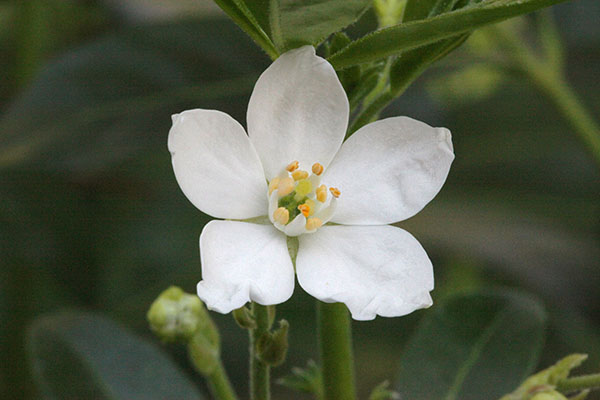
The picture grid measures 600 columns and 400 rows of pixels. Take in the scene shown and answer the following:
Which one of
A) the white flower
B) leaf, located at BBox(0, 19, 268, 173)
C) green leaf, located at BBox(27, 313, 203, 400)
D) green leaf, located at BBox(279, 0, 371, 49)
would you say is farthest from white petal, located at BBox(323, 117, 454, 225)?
leaf, located at BBox(0, 19, 268, 173)

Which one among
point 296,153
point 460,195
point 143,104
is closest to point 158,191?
point 143,104

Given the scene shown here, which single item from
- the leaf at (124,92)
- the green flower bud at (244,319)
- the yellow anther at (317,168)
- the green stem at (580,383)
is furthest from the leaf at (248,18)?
the leaf at (124,92)

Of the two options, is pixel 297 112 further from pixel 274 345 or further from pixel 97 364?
pixel 97 364

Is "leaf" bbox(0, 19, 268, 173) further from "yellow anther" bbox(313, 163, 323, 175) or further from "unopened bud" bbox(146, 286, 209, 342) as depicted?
"yellow anther" bbox(313, 163, 323, 175)

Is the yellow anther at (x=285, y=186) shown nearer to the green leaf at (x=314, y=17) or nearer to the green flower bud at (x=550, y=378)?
the green leaf at (x=314, y=17)

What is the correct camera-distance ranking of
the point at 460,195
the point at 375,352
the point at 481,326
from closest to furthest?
the point at 481,326 < the point at 375,352 < the point at 460,195

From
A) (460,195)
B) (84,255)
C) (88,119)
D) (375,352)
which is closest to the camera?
(88,119)

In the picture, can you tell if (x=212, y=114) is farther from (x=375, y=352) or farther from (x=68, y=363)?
(x=375, y=352)
